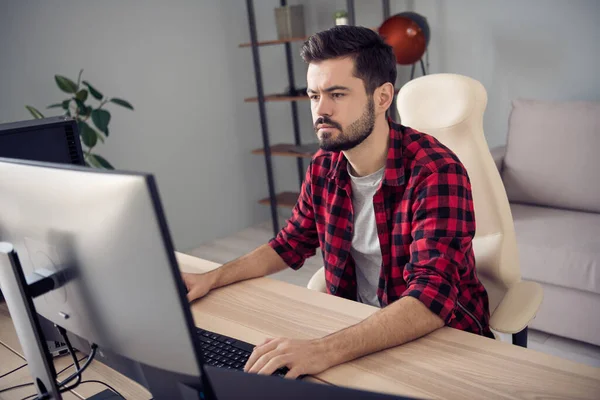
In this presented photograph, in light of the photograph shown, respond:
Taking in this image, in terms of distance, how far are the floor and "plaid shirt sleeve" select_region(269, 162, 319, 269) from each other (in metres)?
1.09

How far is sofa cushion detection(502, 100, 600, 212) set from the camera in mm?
2400

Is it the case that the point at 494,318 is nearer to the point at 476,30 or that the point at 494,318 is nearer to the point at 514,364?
the point at 514,364

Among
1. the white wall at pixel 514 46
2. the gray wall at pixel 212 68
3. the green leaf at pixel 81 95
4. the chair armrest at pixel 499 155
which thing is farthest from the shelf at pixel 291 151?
the green leaf at pixel 81 95

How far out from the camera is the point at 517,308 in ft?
4.18

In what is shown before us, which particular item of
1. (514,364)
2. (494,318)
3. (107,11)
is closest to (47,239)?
(514,364)

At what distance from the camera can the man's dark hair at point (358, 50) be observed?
131cm

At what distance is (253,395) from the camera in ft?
2.15

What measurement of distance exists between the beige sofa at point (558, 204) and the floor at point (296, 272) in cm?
5

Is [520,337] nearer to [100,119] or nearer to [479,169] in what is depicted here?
[479,169]

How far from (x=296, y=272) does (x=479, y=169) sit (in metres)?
1.78

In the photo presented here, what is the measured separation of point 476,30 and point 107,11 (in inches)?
78.6

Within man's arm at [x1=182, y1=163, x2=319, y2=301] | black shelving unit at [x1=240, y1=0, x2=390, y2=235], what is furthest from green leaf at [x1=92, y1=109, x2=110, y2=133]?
man's arm at [x1=182, y1=163, x2=319, y2=301]

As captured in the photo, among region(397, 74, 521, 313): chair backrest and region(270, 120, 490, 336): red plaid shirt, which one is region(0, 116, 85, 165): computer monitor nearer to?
region(270, 120, 490, 336): red plaid shirt

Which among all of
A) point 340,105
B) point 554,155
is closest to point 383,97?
point 340,105
